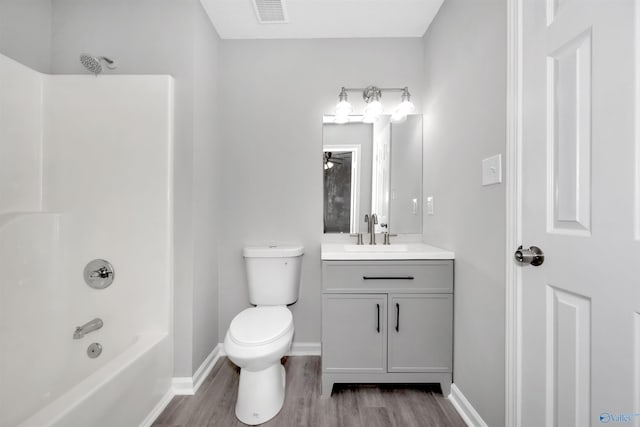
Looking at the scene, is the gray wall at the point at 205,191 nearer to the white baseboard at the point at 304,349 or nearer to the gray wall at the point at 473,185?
the white baseboard at the point at 304,349

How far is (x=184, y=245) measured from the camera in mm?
1703

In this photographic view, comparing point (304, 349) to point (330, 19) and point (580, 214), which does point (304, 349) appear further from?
point (330, 19)

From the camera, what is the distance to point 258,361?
138 centimetres

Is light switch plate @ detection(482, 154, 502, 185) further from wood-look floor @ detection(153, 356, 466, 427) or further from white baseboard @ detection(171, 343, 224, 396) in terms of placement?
white baseboard @ detection(171, 343, 224, 396)

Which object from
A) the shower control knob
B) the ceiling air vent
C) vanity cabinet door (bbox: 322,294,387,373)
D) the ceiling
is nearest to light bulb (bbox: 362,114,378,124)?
the ceiling

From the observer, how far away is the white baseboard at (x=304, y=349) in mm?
2141

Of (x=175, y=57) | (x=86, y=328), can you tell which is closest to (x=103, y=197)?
(x=86, y=328)

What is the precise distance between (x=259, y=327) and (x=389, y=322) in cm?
72

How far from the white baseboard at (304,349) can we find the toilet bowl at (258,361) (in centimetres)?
56

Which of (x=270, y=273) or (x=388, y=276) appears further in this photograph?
(x=270, y=273)

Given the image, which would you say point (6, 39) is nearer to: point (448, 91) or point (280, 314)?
point (280, 314)

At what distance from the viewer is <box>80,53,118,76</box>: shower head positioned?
1.53 metres

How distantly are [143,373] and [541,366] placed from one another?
1694mm

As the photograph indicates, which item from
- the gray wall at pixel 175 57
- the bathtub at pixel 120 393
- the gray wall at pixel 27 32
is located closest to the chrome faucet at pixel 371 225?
the gray wall at pixel 175 57
